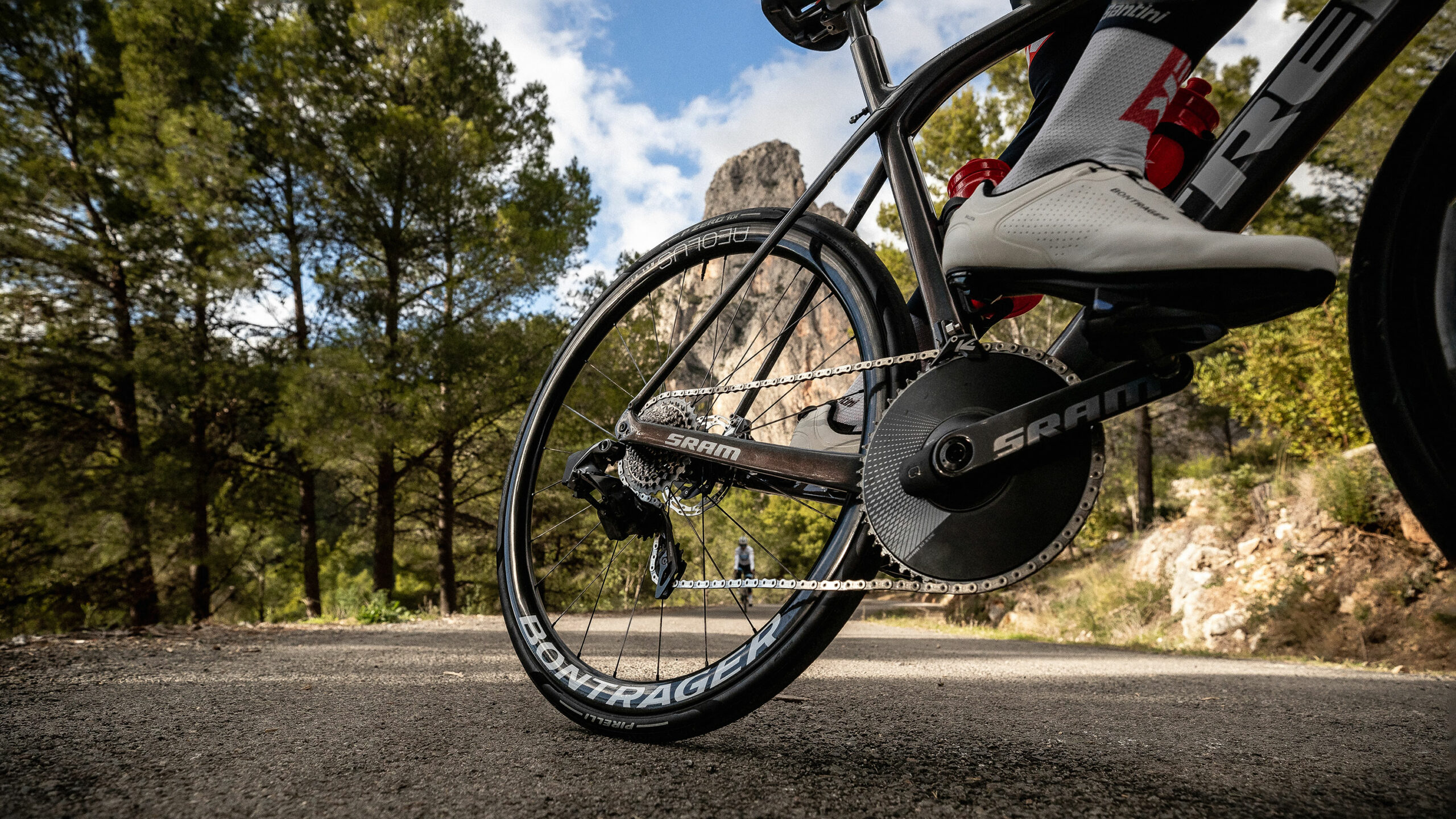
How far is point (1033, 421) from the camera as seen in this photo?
99cm

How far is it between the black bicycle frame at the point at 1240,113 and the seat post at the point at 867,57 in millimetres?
55

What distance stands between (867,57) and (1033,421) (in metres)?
0.93

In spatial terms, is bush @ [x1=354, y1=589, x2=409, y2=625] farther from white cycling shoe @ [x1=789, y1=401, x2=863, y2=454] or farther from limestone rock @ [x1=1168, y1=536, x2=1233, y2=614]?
limestone rock @ [x1=1168, y1=536, x2=1233, y2=614]

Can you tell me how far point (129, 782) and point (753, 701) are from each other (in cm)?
90

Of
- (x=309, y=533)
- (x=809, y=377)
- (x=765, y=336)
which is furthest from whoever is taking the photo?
(x=309, y=533)

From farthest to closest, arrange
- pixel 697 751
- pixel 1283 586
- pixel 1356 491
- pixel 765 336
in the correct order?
pixel 1283 586 → pixel 1356 491 → pixel 765 336 → pixel 697 751

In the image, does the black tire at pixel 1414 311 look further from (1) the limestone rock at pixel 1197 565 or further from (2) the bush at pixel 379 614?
(1) the limestone rock at pixel 1197 565

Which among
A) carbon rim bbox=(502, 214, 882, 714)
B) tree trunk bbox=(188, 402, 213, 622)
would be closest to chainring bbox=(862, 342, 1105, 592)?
carbon rim bbox=(502, 214, 882, 714)

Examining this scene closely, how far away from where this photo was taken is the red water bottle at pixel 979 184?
50.3 inches

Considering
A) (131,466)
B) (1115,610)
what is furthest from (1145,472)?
(131,466)

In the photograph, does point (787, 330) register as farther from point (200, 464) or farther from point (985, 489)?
point (200, 464)

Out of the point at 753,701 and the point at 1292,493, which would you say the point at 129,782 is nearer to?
the point at 753,701

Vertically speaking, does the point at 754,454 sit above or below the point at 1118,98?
below

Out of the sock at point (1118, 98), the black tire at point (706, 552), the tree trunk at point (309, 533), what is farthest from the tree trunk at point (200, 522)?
the sock at point (1118, 98)
